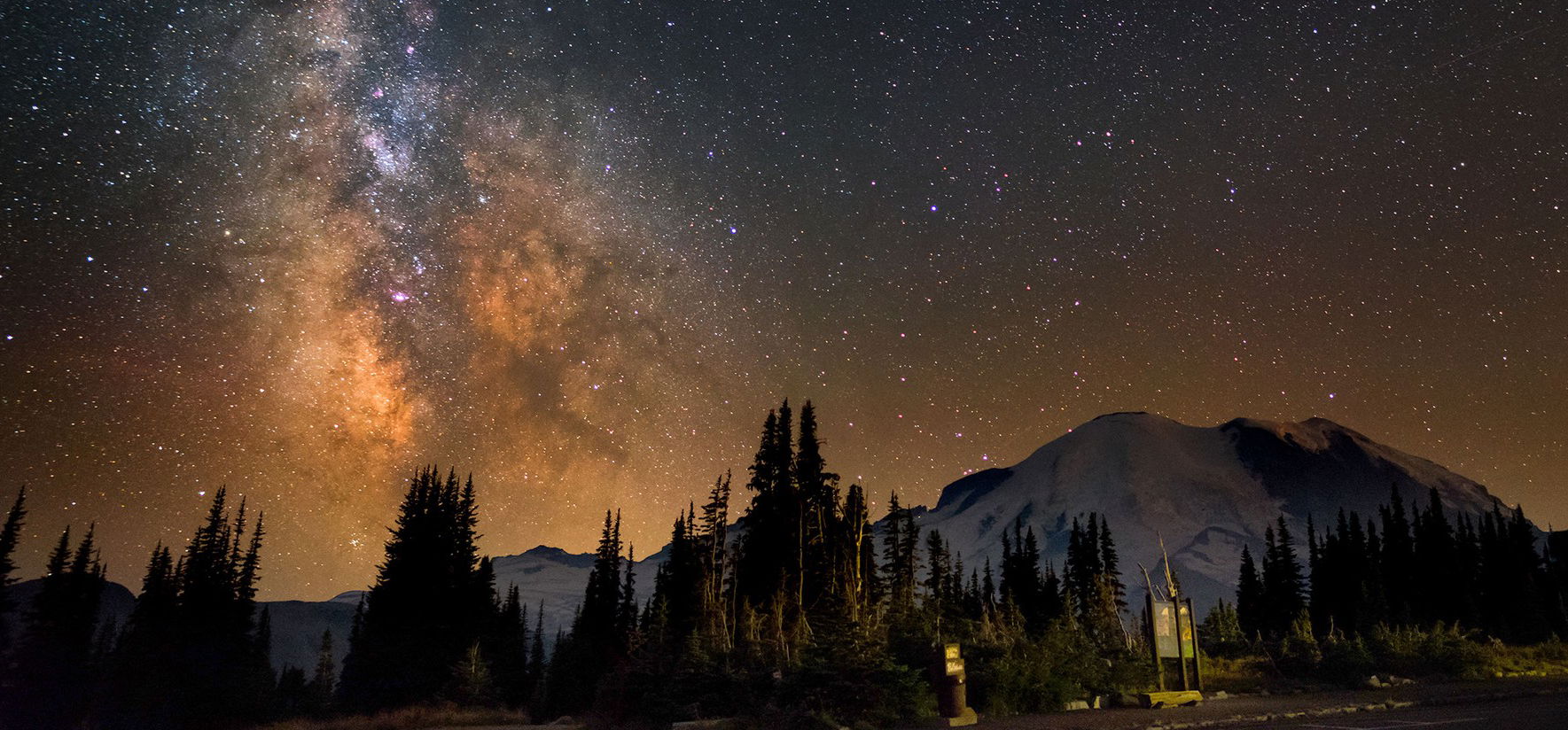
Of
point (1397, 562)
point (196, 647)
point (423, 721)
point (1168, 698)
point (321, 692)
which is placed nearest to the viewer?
point (1168, 698)

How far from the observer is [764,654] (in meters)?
24.6

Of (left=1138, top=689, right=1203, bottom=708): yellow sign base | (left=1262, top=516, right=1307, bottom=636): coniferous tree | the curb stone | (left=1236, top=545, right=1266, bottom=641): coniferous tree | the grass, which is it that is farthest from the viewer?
(left=1236, top=545, right=1266, bottom=641): coniferous tree

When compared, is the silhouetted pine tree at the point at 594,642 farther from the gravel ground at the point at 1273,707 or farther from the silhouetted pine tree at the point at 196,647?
the gravel ground at the point at 1273,707

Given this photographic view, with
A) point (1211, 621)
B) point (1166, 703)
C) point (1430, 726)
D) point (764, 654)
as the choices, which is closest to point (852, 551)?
point (764, 654)

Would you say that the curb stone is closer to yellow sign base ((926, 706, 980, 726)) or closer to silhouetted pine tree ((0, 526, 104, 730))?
yellow sign base ((926, 706, 980, 726))

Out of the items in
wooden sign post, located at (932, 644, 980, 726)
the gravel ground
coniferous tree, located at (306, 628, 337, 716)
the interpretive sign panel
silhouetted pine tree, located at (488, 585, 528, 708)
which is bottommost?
coniferous tree, located at (306, 628, 337, 716)

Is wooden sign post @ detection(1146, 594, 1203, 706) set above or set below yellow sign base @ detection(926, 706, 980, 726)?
above

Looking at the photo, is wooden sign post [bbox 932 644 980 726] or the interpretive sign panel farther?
the interpretive sign panel

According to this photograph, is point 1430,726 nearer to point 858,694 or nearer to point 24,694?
point 858,694

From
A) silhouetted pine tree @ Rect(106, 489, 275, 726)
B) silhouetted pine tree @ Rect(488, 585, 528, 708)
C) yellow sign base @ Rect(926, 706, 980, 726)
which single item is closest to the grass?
yellow sign base @ Rect(926, 706, 980, 726)

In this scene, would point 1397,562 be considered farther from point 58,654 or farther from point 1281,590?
point 58,654

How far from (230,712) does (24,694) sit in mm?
15660

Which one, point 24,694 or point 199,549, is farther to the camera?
point 199,549

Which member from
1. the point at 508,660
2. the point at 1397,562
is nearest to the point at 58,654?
the point at 508,660
